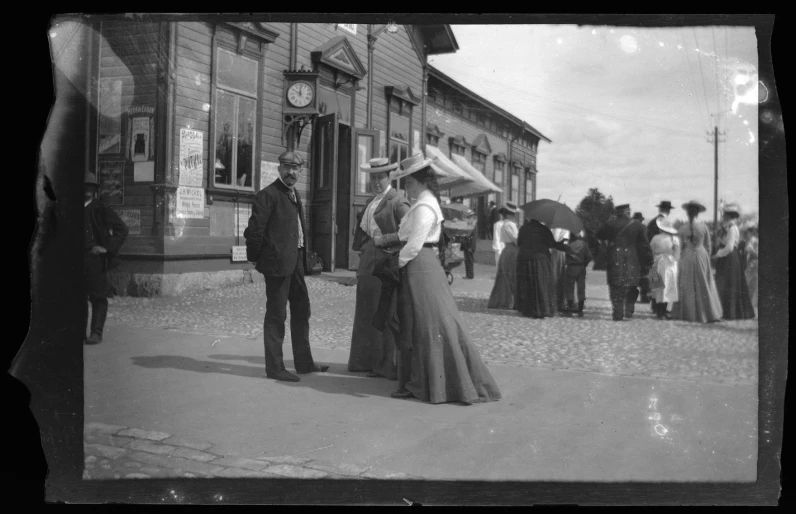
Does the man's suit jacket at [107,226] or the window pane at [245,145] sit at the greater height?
the window pane at [245,145]

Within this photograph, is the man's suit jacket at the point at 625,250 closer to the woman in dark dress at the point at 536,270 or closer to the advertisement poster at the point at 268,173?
the woman in dark dress at the point at 536,270

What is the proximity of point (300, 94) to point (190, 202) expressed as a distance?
93 cm

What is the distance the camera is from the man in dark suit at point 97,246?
157 inches

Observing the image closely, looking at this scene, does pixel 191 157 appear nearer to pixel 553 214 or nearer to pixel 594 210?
pixel 553 214

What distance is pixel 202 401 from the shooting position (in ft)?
13.0

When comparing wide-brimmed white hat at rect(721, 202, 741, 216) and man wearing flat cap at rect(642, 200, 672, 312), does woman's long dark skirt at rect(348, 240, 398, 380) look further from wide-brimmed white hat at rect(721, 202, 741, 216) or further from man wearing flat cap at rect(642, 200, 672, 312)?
wide-brimmed white hat at rect(721, 202, 741, 216)

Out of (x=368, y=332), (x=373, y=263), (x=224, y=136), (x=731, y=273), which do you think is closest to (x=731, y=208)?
(x=731, y=273)

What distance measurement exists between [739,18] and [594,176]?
1.31 meters

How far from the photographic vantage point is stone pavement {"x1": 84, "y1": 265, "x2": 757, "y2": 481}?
12.5 feet

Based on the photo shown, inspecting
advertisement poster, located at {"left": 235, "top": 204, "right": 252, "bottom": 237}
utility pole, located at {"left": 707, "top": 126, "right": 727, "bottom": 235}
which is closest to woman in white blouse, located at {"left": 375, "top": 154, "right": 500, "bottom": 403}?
advertisement poster, located at {"left": 235, "top": 204, "right": 252, "bottom": 237}

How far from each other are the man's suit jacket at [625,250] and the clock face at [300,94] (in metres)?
1.94

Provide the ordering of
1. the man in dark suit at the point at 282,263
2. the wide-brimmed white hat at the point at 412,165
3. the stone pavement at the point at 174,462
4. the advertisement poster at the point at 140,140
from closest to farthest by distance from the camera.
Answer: the stone pavement at the point at 174,462 → the advertisement poster at the point at 140,140 → the man in dark suit at the point at 282,263 → the wide-brimmed white hat at the point at 412,165

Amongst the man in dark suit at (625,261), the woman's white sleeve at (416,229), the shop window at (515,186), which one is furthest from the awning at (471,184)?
the man in dark suit at (625,261)

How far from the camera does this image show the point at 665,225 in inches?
159
